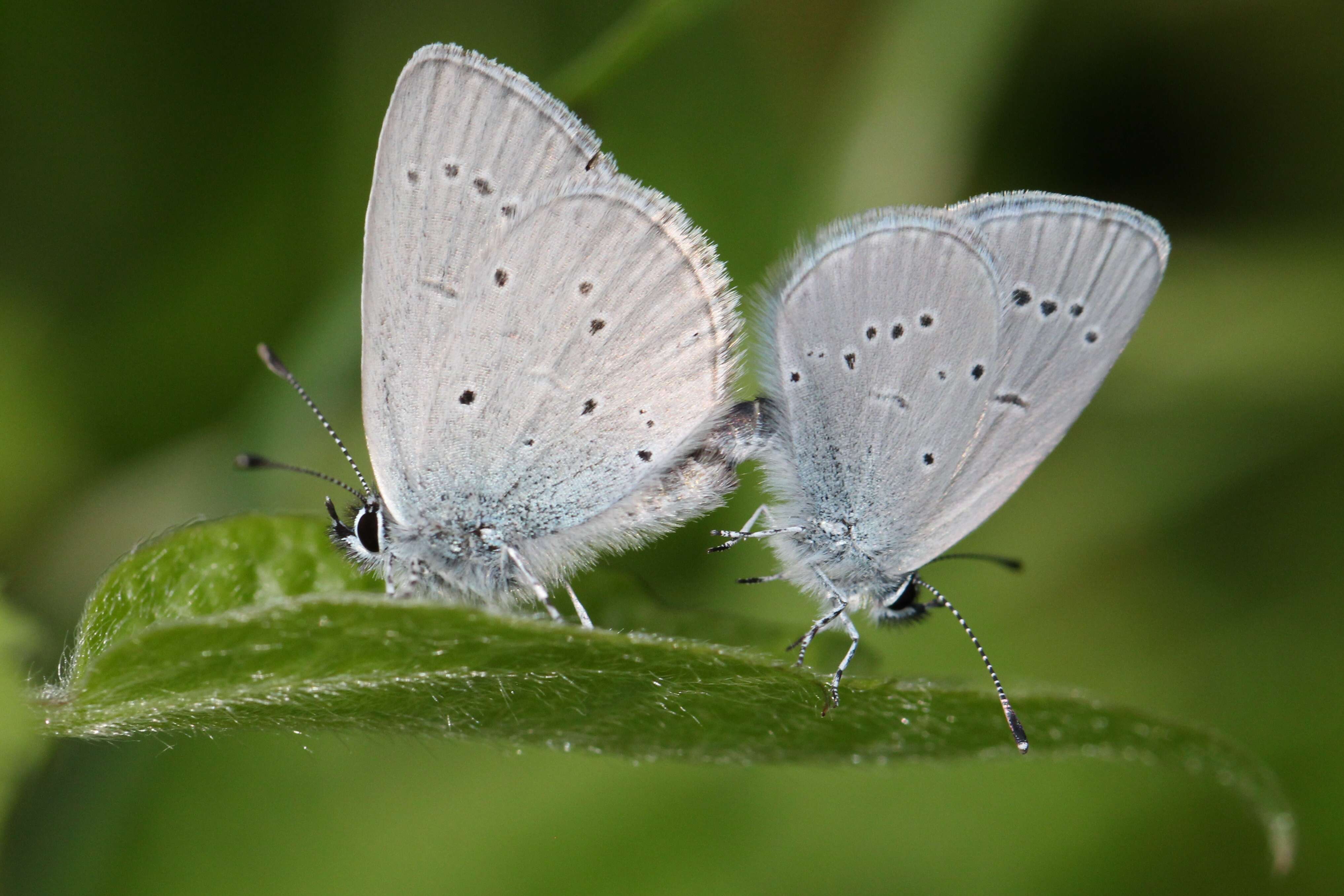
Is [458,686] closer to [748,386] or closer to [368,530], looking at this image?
[368,530]

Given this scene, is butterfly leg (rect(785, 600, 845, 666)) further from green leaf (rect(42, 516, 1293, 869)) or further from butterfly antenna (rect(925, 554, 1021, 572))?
green leaf (rect(42, 516, 1293, 869))

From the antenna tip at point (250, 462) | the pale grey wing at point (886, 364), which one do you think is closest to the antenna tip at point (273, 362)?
the antenna tip at point (250, 462)

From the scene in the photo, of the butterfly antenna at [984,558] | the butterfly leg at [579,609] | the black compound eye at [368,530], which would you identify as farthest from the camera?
the butterfly antenna at [984,558]

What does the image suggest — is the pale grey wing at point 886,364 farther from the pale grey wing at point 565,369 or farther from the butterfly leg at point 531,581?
the butterfly leg at point 531,581

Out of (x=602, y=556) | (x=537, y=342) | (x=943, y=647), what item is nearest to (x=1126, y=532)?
(x=943, y=647)

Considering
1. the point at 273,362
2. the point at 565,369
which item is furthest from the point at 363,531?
the point at 565,369

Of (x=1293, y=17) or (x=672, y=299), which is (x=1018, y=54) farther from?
(x=672, y=299)

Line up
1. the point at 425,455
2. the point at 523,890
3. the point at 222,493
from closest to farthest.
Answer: the point at 425,455, the point at 523,890, the point at 222,493
